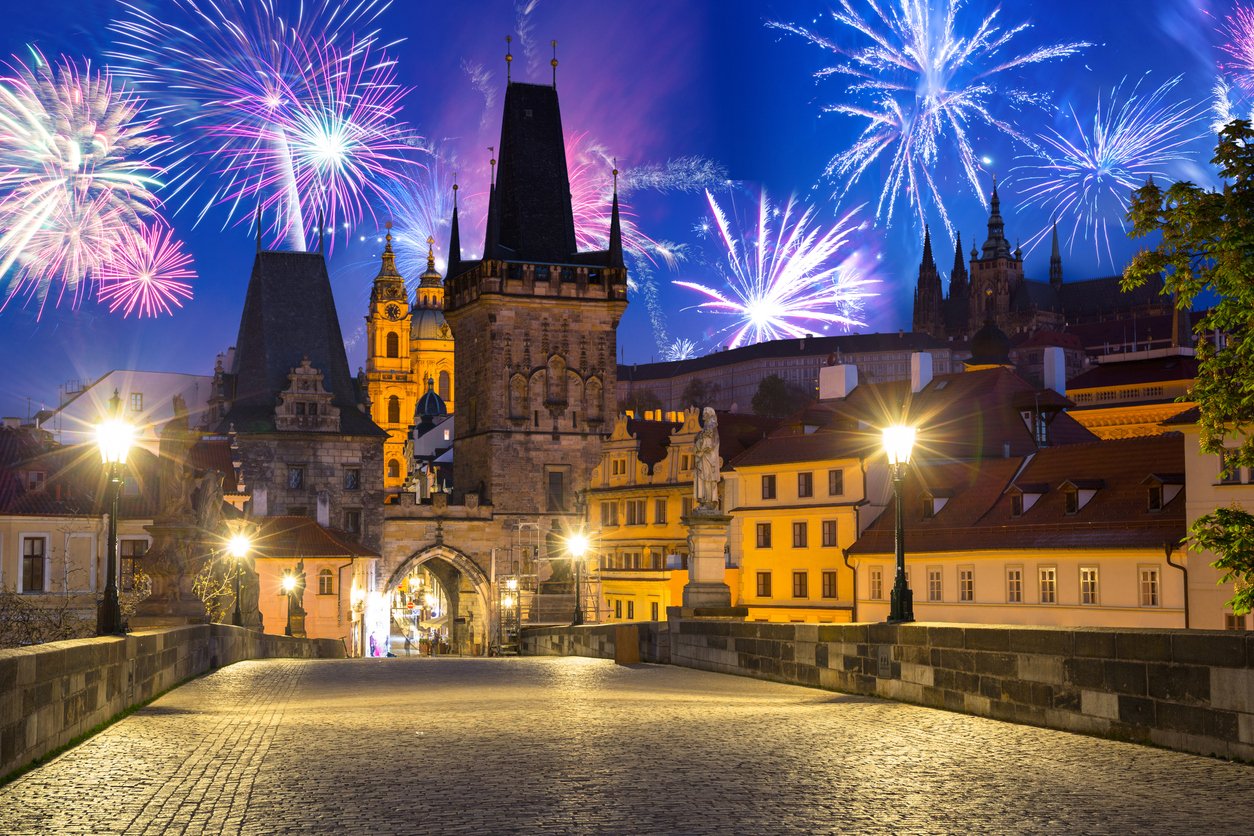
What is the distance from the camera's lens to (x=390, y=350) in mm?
185125

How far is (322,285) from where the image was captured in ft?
285

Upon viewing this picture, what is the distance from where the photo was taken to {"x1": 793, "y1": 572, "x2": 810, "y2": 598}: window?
61.2 meters

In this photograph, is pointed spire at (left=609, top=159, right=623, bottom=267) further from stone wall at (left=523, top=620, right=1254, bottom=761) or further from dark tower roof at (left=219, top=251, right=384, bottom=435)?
stone wall at (left=523, top=620, right=1254, bottom=761)

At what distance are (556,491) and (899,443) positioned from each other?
206 ft

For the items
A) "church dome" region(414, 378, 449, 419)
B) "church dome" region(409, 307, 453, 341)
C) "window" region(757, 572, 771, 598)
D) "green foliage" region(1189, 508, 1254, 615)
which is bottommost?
"window" region(757, 572, 771, 598)

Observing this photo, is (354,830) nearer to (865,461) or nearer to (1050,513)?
(1050,513)

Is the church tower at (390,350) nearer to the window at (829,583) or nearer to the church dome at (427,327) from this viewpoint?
the church dome at (427,327)

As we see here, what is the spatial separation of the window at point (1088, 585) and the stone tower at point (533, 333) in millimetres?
40599

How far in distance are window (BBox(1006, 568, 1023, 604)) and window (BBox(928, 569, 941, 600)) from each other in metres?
3.43

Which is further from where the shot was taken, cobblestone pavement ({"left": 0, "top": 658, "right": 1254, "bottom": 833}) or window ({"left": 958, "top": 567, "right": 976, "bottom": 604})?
A: window ({"left": 958, "top": 567, "right": 976, "bottom": 604})

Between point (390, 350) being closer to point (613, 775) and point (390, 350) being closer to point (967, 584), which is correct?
point (967, 584)

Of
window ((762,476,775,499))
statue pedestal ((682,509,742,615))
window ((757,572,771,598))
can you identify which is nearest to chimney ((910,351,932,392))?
window ((762,476,775,499))

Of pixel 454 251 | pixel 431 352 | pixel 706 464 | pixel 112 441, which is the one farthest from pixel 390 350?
pixel 112 441

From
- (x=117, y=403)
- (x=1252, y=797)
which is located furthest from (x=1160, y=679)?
(x=117, y=403)
